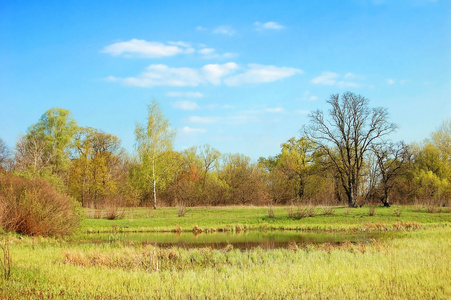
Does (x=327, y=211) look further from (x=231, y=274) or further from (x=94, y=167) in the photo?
(x=94, y=167)

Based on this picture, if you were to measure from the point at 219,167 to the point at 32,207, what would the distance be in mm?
48695

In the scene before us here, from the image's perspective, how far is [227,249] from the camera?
1586 centimetres

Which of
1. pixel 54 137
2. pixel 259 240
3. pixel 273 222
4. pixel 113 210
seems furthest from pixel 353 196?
pixel 54 137

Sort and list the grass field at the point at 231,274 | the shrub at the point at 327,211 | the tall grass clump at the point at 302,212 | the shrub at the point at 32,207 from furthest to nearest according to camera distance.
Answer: the shrub at the point at 327,211 < the tall grass clump at the point at 302,212 < the shrub at the point at 32,207 < the grass field at the point at 231,274

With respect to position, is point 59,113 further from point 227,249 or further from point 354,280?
point 354,280

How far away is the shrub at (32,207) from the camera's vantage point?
60.4 feet

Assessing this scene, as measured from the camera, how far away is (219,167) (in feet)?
219

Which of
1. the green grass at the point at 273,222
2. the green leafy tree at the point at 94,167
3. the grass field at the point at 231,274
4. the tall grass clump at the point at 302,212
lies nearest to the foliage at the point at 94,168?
the green leafy tree at the point at 94,167

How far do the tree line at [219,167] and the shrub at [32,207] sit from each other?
23678 mm

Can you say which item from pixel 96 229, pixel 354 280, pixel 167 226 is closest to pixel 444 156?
pixel 167 226

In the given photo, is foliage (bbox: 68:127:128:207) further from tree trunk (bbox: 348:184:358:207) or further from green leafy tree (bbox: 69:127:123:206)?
tree trunk (bbox: 348:184:358:207)

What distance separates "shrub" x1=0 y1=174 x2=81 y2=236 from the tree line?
77.7 ft

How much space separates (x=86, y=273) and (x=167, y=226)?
17240mm

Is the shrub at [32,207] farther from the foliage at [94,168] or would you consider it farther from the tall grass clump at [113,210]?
the foliage at [94,168]
